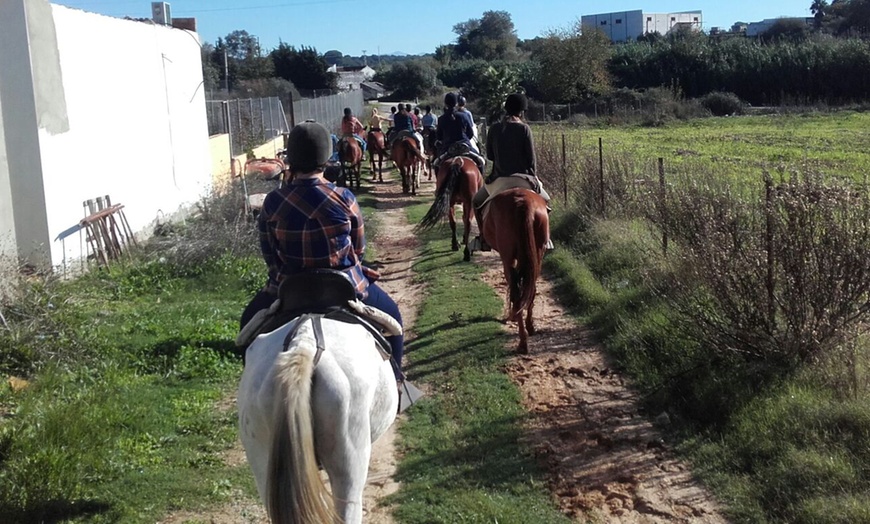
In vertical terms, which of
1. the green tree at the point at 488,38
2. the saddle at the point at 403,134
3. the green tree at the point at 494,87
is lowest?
the saddle at the point at 403,134

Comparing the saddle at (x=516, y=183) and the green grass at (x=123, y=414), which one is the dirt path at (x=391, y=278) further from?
the saddle at (x=516, y=183)

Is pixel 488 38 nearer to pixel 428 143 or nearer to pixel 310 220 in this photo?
pixel 428 143

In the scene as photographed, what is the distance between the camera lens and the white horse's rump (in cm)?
347

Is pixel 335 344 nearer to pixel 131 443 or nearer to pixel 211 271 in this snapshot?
pixel 131 443

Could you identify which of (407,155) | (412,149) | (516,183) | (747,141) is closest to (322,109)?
(407,155)

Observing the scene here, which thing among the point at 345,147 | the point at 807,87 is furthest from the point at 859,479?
the point at 807,87

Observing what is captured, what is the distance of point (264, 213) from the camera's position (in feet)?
15.6

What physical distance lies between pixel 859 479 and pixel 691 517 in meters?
1.03

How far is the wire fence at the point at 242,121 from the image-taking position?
22.5 meters


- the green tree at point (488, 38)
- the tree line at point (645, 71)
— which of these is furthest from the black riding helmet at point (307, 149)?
the green tree at point (488, 38)

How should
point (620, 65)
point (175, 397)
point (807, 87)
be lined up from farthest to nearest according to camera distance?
point (620, 65), point (807, 87), point (175, 397)

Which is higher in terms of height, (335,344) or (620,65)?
(620,65)

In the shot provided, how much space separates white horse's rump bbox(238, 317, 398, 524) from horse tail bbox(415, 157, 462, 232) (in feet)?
32.8

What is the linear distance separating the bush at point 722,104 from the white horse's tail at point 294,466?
2036 inches
